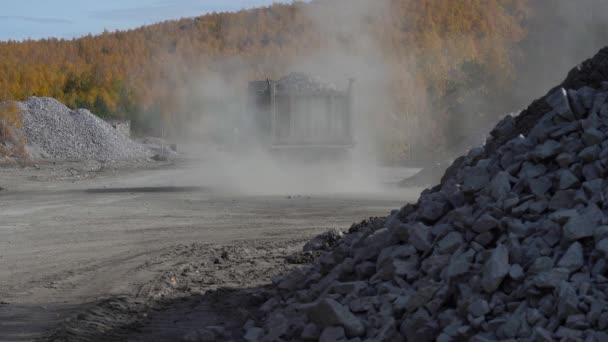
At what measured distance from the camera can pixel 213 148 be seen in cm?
5584

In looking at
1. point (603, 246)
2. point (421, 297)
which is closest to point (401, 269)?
point (421, 297)

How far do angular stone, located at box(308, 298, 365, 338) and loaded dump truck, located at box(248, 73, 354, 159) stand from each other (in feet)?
57.7

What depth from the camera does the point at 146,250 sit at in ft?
41.4

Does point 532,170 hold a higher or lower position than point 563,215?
higher

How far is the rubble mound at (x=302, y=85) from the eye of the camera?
80.8ft

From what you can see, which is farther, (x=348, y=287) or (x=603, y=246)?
(x=348, y=287)

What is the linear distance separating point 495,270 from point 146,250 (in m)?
7.80

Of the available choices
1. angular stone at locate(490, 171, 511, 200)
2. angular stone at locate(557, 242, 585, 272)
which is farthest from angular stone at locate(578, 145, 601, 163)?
angular stone at locate(557, 242, 585, 272)

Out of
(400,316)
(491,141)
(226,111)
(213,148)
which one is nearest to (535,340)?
(400,316)

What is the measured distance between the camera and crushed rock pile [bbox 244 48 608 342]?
5438 mm

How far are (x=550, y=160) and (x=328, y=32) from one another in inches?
3757

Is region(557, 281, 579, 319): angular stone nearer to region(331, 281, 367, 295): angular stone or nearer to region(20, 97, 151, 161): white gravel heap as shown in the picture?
region(331, 281, 367, 295): angular stone

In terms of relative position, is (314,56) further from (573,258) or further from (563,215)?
(573,258)

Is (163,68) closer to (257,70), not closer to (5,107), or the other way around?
(257,70)
